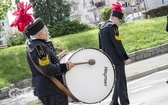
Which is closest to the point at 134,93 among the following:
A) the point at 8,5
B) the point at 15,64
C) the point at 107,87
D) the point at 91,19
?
the point at 107,87

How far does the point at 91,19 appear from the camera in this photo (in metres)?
78.7

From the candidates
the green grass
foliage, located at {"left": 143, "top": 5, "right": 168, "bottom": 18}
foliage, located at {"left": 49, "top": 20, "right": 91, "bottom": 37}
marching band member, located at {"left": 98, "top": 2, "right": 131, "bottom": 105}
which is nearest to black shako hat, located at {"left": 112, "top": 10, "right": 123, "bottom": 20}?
marching band member, located at {"left": 98, "top": 2, "right": 131, "bottom": 105}

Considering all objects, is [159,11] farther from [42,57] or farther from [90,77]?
[42,57]

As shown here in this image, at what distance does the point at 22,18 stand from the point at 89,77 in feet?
3.54

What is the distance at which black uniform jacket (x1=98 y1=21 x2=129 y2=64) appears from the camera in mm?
6156

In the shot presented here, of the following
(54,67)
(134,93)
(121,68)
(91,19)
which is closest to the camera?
(54,67)

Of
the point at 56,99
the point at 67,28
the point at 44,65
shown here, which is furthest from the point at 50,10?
the point at 44,65

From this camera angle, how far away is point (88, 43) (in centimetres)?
1816

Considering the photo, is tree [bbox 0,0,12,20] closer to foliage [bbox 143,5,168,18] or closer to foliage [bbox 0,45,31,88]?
foliage [bbox 0,45,31,88]

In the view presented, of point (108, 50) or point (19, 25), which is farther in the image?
point (108, 50)

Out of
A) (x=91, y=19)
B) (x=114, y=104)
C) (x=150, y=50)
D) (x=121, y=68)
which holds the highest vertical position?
(x=121, y=68)

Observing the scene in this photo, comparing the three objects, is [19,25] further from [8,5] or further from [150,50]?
[8,5]

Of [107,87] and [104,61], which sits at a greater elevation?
[104,61]

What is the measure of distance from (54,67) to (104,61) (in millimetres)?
863
